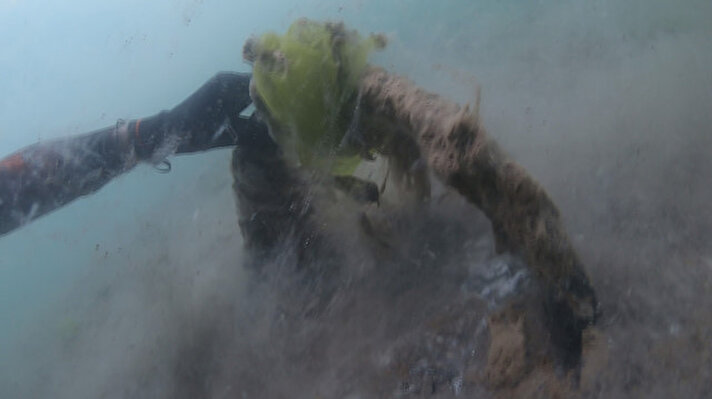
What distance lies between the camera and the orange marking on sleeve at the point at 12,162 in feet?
11.2

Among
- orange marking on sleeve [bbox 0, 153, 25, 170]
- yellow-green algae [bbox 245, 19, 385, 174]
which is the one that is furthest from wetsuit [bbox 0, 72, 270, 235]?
yellow-green algae [bbox 245, 19, 385, 174]

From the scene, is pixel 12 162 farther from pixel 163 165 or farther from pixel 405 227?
pixel 405 227

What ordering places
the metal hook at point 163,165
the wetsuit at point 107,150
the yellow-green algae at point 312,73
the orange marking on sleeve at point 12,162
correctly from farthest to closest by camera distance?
the metal hook at point 163,165
the orange marking on sleeve at point 12,162
the wetsuit at point 107,150
the yellow-green algae at point 312,73

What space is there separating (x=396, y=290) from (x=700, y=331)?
4.84 feet

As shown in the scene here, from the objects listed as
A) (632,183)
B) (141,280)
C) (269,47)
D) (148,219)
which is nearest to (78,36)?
(148,219)

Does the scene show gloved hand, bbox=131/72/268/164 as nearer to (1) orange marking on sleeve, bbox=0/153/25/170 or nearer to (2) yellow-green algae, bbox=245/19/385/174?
(2) yellow-green algae, bbox=245/19/385/174

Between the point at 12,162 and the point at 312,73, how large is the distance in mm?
2728

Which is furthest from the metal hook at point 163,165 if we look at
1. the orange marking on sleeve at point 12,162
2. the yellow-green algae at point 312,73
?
the yellow-green algae at point 312,73

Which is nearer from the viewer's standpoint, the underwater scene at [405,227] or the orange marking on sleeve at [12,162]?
the underwater scene at [405,227]

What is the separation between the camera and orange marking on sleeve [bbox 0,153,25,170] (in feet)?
11.2

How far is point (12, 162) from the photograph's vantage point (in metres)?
3.42

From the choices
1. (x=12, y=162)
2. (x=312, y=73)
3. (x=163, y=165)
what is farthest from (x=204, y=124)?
(x=12, y=162)

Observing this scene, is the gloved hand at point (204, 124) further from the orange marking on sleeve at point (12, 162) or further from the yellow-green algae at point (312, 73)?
the orange marking on sleeve at point (12, 162)

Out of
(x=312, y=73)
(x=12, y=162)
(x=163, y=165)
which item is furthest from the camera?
(x=163, y=165)
